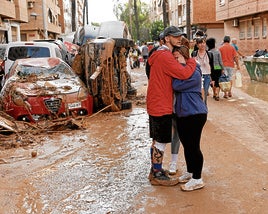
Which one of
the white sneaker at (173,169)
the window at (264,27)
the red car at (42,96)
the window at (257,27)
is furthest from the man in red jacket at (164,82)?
the window at (257,27)

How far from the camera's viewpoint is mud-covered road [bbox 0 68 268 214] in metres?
4.18

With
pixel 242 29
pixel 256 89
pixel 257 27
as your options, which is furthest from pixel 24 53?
pixel 242 29

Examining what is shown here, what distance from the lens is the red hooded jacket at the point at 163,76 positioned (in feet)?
14.0

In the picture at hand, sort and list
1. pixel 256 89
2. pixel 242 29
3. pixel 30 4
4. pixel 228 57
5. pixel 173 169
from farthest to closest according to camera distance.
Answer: pixel 30 4 < pixel 242 29 < pixel 256 89 < pixel 228 57 < pixel 173 169

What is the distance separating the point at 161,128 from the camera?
4.50m

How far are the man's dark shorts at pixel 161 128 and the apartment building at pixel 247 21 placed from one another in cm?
2051

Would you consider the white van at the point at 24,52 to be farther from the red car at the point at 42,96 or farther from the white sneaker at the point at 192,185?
the white sneaker at the point at 192,185

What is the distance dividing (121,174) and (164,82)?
1469mm

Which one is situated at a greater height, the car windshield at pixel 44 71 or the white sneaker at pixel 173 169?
the car windshield at pixel 44 71

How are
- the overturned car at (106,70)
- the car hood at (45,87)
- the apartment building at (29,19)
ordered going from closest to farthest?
1. the car hood at (45,87)
2. the overturned car at (106,70)
3. the apartment building at (29,19)

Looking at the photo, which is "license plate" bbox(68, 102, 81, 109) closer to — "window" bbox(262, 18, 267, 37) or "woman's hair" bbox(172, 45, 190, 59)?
"woman's hair" bbox(172, 45, 190, 59)

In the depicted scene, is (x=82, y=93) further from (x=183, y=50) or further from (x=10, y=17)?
(x=10, y=17)

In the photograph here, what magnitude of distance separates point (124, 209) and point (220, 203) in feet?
3.21

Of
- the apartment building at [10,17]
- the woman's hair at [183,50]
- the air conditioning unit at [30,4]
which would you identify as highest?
the air conditioning unit at [30,4]
